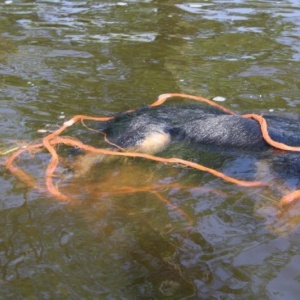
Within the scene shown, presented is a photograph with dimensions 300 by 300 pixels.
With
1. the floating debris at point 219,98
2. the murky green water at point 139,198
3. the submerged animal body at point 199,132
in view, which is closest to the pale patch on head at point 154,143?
the submerged animal body at point 199,132

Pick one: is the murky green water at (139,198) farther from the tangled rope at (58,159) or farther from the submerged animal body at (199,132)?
the submerged animal body at (199,132)

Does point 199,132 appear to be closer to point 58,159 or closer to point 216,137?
point 216,137

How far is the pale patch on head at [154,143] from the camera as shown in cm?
525

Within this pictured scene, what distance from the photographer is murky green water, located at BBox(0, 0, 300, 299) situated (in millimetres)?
3701

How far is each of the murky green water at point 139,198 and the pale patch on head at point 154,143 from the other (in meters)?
0.17

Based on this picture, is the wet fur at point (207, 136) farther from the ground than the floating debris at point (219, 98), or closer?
farther from the ground

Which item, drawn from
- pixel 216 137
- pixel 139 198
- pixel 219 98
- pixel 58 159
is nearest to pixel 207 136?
pixel 216 137

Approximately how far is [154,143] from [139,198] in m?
0.70

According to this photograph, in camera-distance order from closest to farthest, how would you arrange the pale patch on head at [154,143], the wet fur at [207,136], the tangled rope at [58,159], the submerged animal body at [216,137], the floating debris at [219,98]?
the tangled rope at [58,159]
the submerged animal body at [216,137]
the wet fur at [207,136]
the pale patch on head at [154,143]
the floating debris at [219,98]

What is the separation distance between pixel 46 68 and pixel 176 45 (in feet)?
7.95

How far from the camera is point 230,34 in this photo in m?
9.69

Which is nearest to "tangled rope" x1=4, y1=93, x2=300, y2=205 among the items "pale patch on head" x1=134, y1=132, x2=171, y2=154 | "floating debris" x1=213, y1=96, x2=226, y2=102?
"pale patch on head" x1=134, y1=132, x2=171, y2=154

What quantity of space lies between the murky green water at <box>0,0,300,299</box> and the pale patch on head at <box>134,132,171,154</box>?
0.55ft

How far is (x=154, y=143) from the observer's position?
528cm
